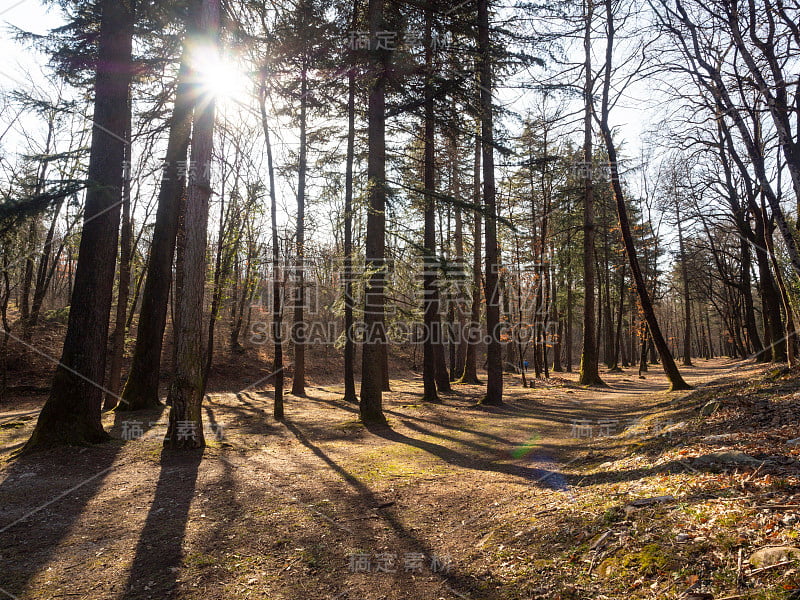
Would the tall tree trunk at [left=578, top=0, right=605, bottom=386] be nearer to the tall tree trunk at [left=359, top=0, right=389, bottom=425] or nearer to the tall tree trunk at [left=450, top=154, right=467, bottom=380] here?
the tall tree trunk at [left=450, top=154, right=467, bottom=380]

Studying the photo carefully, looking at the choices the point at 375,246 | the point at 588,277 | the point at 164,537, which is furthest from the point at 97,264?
the point at 588,277

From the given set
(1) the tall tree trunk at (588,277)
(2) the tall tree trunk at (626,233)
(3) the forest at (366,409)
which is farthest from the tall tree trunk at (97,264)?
(1) the tall tree trunk at (588,277)

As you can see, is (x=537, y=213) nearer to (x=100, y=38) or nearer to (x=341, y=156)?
(x=341, y=156)

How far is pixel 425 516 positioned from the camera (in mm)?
4801

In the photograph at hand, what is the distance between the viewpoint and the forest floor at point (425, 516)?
297 centimetres

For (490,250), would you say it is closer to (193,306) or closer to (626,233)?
(626,233)

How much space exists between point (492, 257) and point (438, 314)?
2.54 m

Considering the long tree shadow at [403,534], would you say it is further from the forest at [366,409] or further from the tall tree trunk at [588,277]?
the tall tree trunk at [588,277]

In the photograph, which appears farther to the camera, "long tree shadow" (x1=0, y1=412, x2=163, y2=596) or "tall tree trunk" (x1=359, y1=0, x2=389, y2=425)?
"tall tree trunk" (x1=359, y1=0, x2=389, y2=425)

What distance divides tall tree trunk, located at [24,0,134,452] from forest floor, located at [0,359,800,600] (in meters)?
0.66

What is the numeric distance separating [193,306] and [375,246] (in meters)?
4.28

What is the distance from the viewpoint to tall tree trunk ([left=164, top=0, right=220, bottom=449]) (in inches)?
285

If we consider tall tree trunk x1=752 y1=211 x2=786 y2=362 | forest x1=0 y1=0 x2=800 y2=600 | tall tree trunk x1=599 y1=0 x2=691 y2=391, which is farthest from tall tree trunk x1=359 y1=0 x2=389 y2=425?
tall tree trunk x1=752 y1=211 x2=786 y2=362

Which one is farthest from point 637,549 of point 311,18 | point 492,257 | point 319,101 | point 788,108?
point 319,101
